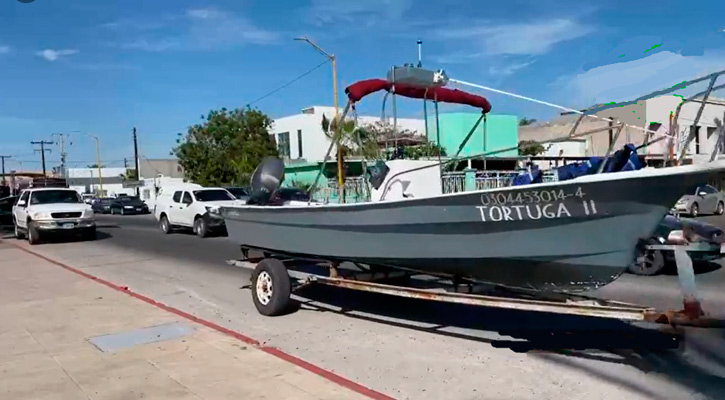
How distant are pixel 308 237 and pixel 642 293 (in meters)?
4.94

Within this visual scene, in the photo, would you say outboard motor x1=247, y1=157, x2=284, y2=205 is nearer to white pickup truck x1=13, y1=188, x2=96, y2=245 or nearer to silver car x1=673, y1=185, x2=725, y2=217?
white pickup truck x1=13, y1=188, x2=96, y2=245

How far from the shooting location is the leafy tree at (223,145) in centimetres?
4719

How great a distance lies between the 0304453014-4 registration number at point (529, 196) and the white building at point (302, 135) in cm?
3982

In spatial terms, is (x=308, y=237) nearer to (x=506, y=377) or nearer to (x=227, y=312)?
(x=227, y=312)

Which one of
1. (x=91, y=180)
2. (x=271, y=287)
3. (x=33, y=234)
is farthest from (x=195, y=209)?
(x=91, y=180)

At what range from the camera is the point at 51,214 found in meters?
20.3

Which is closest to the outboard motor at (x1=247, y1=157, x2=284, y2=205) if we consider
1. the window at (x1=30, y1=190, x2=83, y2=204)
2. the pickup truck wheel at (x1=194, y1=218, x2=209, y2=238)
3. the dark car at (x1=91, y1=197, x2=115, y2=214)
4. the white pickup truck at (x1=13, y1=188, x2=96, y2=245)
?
the pickup truck wheel at (x1=194, y1=218, x2=209, y2=238)

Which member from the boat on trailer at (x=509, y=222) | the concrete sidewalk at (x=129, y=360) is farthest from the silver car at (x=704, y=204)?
the concrete sidewalk at (x=129, y=360)

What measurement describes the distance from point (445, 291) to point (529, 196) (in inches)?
65.3

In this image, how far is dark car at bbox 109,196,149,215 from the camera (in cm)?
4641

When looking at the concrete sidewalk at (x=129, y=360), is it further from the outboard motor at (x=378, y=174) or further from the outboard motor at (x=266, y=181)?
the outboard motor at (x=378, y=174)

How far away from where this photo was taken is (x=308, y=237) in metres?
7.77

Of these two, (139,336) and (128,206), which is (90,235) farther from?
(128,206)

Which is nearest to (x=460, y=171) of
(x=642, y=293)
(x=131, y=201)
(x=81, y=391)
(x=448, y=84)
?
(x=448, y=84)
